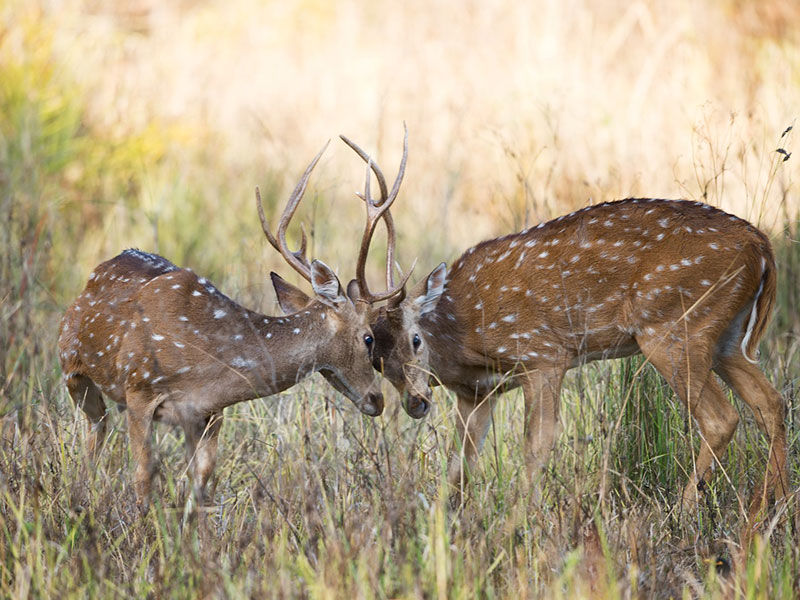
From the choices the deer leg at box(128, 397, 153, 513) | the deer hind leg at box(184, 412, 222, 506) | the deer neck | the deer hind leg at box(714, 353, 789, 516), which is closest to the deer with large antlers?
the deer hind leg at box(714, 353, 789, 516)

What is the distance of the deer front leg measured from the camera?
193 inches

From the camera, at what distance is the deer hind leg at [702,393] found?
4773 millimetres

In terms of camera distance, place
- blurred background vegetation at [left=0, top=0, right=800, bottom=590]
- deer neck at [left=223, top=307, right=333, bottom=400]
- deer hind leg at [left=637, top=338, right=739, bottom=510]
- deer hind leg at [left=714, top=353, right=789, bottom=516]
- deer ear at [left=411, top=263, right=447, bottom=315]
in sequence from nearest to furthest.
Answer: deer hind leg at [left=714, top=353, right=789, bottom=516] → deer hind leg at [left=637, top=338, right=739, bottom=510] → deer neck at [left=223, top=307, right=333, bottom=400] → deer ear at [left=411, top=263, right=447, bottom=315] → blurred background vegetation at [left=0, top=0, right=800, bottom=590]

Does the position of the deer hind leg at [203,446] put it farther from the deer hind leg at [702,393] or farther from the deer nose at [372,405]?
the deer hind leg at [702,393]

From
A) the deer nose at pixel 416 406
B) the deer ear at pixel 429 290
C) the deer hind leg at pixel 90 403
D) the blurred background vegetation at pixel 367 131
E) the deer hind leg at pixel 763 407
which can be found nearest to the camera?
the deer hind leg at pixel 763 407

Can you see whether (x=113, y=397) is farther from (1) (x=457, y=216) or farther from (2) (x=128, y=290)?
(1) (x=457, y=216)

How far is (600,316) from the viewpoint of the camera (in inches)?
202

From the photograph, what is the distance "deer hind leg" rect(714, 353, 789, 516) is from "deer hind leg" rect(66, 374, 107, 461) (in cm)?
274

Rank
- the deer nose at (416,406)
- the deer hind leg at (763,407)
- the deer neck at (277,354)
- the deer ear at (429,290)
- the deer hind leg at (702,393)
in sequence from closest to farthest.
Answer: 1. the deer hind leg at (763,407)
2. the deer hind leg at (702,393)
3. the deer neck at (277,354)
4. the deer nose at (416,406)
5. the deer ear at (429,290)

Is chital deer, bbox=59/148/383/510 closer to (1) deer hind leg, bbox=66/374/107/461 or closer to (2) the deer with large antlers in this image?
(1) deer hind leg, bbox=66/374/107/461

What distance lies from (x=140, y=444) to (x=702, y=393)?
91.8 inches

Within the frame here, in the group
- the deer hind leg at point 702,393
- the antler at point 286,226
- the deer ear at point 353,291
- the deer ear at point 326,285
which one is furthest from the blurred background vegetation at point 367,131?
the deer ear at point 326,285

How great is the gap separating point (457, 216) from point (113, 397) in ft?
17.8

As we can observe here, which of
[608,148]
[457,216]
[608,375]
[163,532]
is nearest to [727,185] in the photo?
[608,148]
